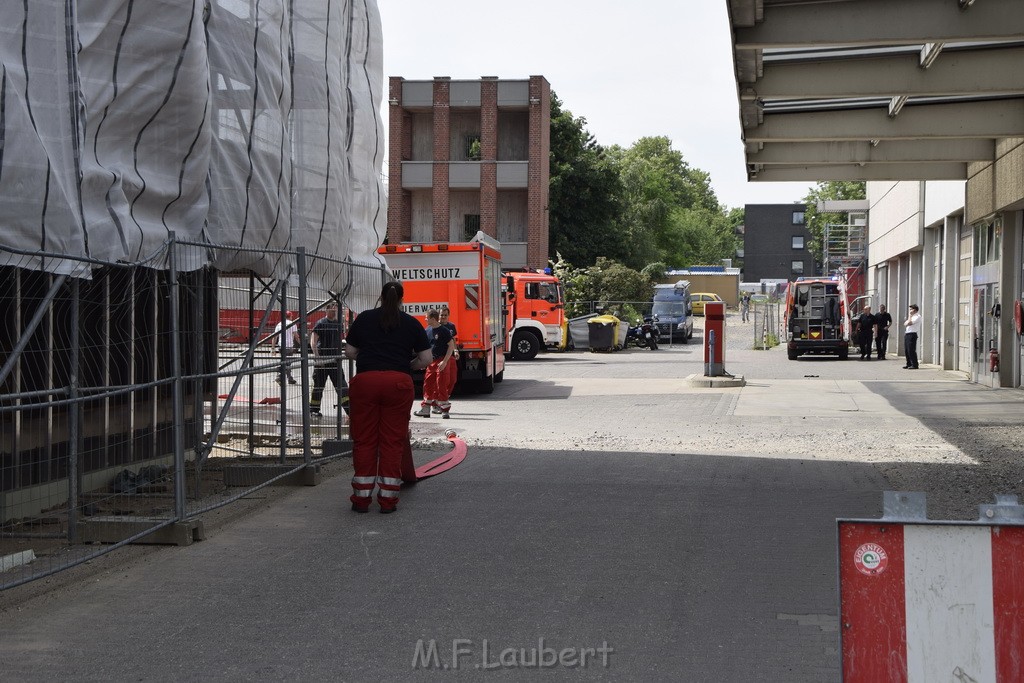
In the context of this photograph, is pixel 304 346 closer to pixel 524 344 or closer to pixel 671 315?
pixel 524 344

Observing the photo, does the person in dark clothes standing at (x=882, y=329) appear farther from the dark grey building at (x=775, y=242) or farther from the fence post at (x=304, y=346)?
the dark grey building at (x=775, y=242)

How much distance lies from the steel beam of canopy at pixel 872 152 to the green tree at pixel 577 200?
37.9 m

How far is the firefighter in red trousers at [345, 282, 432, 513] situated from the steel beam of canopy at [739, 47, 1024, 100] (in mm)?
8521

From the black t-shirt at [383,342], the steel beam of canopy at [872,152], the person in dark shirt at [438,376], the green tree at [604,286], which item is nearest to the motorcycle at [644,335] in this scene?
the green tree at [604,286]

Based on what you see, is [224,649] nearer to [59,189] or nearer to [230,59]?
[59,189]

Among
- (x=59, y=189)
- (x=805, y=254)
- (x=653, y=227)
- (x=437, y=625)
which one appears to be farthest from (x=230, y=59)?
(x=805, y=254)

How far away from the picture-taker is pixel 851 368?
3145 cm

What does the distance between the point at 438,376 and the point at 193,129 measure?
8.98 m

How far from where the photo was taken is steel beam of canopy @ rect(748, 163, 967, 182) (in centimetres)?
2303

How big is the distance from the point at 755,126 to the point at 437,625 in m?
14.2

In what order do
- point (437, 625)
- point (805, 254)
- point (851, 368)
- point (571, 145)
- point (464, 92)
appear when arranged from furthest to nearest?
1. point (805, 254)
2. point (571, 145)
3. point (464, 92)
4. point (851, 368)
5. point (437, 625)

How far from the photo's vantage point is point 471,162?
4881 centimetres

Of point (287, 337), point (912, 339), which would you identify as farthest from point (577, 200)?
point (287, 337)

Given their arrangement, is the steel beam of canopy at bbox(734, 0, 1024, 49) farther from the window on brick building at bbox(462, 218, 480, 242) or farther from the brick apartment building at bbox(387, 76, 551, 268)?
the window on brick building at bbox(462, 218, 480, 242)
